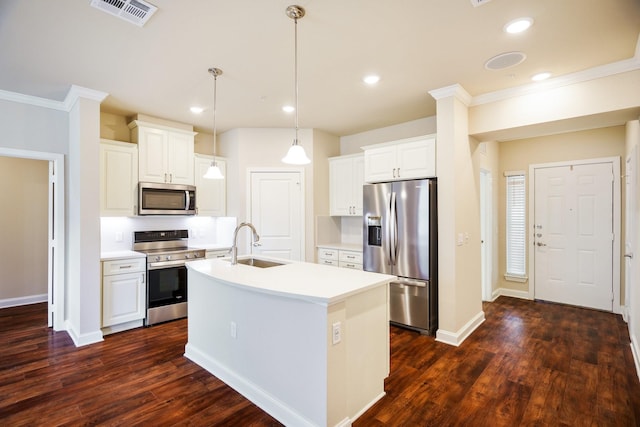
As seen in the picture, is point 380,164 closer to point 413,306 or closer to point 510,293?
point 413,306

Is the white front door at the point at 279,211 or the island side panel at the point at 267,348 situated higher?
the white front door at the point at 279,211

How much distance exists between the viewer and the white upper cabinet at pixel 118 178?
375cm

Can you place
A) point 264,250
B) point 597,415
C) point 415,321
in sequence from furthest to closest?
1. point 264,250
2. point 415,321
3. point 597,415

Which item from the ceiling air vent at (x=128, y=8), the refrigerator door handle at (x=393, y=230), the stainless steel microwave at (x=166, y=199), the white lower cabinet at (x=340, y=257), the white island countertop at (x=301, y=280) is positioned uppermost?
the ceiling air vent at (x=128, y=8)

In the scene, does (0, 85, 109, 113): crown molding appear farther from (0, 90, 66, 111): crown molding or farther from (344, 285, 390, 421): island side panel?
(344, 285, 390, 421): island side panel

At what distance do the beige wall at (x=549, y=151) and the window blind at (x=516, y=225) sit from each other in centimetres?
8

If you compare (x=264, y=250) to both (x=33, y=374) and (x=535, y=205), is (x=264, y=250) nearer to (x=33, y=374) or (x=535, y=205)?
(x=33, y=374)

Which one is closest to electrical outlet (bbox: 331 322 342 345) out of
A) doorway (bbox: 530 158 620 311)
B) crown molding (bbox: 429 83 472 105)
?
crown molding (bbox: 429 83 472 105)

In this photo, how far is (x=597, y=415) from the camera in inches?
85.3

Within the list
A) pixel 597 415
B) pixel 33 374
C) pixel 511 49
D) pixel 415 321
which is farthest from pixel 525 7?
pixel 33 374

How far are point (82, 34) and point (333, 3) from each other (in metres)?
1.88

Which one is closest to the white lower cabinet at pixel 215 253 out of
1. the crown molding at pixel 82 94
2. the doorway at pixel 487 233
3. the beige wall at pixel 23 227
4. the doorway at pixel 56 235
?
the doorway at pixel 56 235

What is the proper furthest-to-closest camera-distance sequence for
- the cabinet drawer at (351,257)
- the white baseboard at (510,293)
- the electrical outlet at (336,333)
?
the white baseboard at (510,293) < the cabinet drawer at (351,257) < the electrical outlet at (336,333)

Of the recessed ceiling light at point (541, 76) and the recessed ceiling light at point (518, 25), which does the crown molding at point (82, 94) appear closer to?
the recessed ceiling light at point (518, 25)
